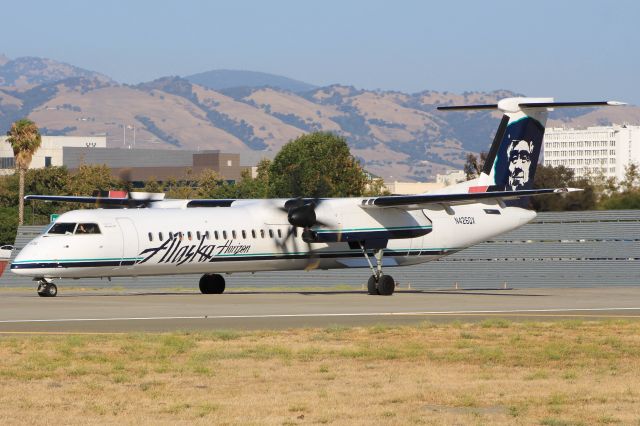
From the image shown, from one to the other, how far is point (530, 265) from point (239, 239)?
71.1ft

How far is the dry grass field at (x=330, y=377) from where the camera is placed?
1446 cm

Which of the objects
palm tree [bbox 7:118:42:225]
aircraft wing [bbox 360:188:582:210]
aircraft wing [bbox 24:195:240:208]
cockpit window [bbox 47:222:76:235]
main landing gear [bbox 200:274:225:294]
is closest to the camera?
cockpit window [bbox 47:222:76:235]

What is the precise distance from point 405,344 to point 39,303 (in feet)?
48.3

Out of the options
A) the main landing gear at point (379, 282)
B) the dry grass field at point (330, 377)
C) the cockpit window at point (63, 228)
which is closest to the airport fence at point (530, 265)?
the main landing gear at point (379, 282)

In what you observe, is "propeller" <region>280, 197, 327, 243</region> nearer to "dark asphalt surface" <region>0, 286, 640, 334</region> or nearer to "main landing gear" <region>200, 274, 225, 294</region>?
"dark asphalt surface" <region>0, 286, 640, 334</region>

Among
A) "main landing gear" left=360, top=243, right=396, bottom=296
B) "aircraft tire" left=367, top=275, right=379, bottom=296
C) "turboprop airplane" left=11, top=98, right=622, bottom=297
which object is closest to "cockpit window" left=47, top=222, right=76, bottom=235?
"turboprop airplane" left=11, top=98, right=622, bottom=297

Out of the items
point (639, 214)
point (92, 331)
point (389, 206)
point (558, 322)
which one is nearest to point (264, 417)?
point (92, 331)

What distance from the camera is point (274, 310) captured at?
99.9 feet

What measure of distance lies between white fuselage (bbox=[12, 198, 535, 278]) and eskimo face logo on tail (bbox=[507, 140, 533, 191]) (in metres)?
0.95

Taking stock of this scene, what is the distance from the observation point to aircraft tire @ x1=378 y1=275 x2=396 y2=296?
39.9 meters

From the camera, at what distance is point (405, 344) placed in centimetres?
2195

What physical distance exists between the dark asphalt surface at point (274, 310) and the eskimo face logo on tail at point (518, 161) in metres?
4.84

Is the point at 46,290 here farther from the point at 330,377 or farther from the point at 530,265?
the point at 530,265

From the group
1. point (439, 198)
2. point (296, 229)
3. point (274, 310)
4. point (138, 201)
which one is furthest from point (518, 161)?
point (274, 310)
